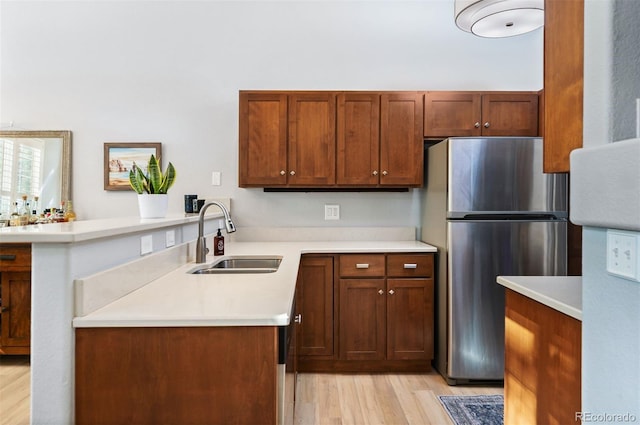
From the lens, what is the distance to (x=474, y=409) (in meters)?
2.21

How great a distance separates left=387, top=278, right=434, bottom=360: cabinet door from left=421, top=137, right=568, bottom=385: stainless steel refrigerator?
0.19m

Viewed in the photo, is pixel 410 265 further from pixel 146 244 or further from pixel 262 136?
pixel 146 244

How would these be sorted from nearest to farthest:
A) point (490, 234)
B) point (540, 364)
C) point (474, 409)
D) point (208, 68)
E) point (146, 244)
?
point (540, 364) → point (146, 244) → point (474, 409) → point (490, 234) → point (208, 68)

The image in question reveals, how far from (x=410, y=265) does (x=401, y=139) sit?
981 mm

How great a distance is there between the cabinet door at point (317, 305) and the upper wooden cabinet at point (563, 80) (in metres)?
1.65

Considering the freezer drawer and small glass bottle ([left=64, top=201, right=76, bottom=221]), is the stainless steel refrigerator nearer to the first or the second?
the freezer drawer

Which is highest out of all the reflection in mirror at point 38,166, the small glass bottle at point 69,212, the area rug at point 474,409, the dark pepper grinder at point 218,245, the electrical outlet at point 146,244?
the reflection in mirror at point 38,166

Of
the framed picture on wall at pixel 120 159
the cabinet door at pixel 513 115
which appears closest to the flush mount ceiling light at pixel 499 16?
the cabinet door at pixel 513 115

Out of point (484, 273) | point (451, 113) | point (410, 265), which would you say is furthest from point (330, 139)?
point (484, 273)

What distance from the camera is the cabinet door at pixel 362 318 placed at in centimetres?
269

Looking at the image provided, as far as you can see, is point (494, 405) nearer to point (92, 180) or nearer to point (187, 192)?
point (187, 192)

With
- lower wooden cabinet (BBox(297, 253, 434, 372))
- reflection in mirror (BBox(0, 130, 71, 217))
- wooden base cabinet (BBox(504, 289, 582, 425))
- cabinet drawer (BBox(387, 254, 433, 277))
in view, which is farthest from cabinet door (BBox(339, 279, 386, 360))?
reflection in mirror (BBox(0, 130, 71, 217))

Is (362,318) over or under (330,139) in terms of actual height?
under

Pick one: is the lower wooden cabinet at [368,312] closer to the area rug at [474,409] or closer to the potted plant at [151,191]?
the area rug at [474,409]
